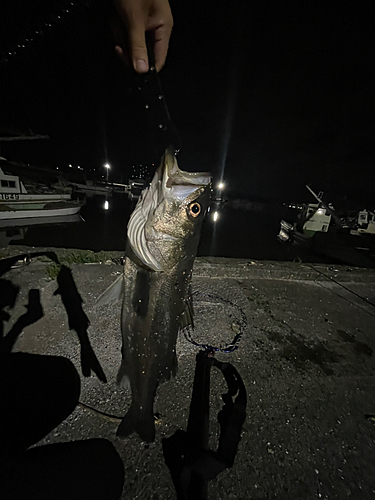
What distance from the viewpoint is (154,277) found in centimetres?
205

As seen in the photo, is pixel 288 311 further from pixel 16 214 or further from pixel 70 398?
pixel 16 214

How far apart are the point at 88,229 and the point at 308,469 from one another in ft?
69.4

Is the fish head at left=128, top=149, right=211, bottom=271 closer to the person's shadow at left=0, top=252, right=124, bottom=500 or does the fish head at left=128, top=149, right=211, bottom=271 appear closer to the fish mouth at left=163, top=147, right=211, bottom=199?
the fish mouth at left=163, top=147, right=211, bottom=199

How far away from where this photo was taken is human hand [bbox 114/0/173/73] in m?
1.45

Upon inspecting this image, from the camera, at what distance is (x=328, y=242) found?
16.7 metres

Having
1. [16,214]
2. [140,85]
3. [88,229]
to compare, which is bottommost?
[88,229]

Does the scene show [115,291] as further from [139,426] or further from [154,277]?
[139,426]

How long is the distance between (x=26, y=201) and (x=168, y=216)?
67.7 feet

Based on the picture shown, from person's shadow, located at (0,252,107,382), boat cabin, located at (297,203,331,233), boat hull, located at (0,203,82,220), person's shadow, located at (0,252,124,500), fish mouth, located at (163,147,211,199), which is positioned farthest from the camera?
boat cabin, located at (297,203,331,233)

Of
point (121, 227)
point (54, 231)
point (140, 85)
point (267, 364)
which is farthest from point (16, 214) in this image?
point (267, 364)

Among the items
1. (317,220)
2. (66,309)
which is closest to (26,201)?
(66,309)

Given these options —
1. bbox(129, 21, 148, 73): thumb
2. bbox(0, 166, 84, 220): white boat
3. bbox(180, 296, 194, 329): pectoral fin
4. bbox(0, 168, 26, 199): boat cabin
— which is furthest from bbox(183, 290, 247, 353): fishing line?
bbox(0, 166, 84, 220): white boat

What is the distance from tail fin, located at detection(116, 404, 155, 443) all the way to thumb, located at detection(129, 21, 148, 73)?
3061 millimetres

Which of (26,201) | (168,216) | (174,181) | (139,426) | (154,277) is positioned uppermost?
(174,181)
